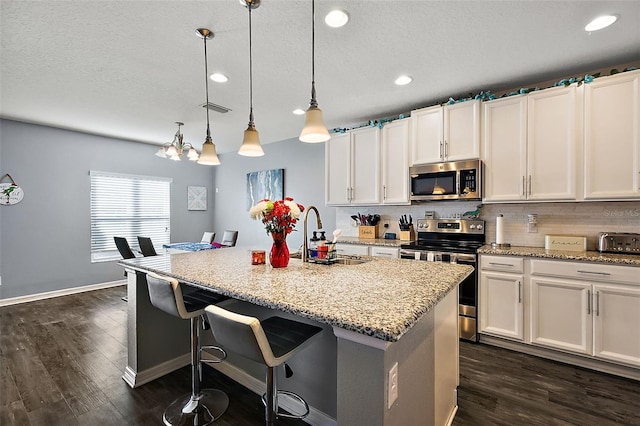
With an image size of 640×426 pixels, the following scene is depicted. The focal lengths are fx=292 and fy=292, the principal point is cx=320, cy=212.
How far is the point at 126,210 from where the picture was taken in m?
5.28

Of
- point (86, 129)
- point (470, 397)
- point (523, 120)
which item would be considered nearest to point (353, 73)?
point (523, 120)

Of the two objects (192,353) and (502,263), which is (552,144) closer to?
(502,263)

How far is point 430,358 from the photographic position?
4.57 ft

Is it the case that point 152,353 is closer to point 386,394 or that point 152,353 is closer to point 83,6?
point 386,394

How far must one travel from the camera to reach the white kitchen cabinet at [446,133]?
2994 millimetres

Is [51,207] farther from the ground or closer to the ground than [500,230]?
farther from the ground

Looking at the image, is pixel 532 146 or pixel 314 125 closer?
pixel 314 125

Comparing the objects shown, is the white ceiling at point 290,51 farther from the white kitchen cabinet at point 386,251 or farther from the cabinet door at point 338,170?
the white kitchen cabinet at point 386,251

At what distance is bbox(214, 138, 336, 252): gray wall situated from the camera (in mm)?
4734

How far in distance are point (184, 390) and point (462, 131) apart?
3.40 m

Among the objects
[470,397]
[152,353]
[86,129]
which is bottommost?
[470,397]

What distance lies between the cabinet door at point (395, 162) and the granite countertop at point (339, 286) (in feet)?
5.32

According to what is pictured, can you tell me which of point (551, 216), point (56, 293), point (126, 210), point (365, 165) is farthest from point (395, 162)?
point (56, 293)

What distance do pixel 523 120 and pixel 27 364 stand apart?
487 centimetres
